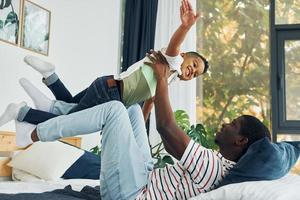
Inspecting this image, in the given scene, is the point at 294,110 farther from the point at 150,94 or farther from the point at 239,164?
the point at 239,164

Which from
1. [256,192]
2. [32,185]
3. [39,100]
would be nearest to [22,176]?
[32,185]

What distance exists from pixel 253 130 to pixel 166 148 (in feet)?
1.19

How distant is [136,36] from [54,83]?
7.11 ft

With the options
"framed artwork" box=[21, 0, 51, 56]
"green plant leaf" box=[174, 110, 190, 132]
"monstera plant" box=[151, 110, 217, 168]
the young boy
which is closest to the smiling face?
the young boy

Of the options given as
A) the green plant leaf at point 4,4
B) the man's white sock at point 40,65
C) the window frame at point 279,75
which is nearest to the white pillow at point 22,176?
the man's white sock at point 40,65

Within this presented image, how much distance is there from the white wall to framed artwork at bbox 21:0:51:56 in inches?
2.3

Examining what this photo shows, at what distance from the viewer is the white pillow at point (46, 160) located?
108 inches

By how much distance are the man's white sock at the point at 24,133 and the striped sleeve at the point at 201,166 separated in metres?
0.79

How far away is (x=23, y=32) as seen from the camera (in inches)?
128

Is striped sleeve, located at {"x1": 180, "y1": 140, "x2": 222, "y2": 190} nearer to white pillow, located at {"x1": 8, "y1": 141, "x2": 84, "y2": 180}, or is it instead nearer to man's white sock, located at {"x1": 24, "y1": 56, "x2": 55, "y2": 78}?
man's white sock, located at {"x1": 24, "y1": 56, "x2": 55, "y2": 78}

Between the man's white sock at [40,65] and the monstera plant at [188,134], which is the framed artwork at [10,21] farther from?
the monstera plant at [188,134]

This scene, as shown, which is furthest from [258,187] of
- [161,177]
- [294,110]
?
[294,110]

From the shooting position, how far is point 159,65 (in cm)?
201

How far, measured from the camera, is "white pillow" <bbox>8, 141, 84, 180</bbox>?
274 centimetres
